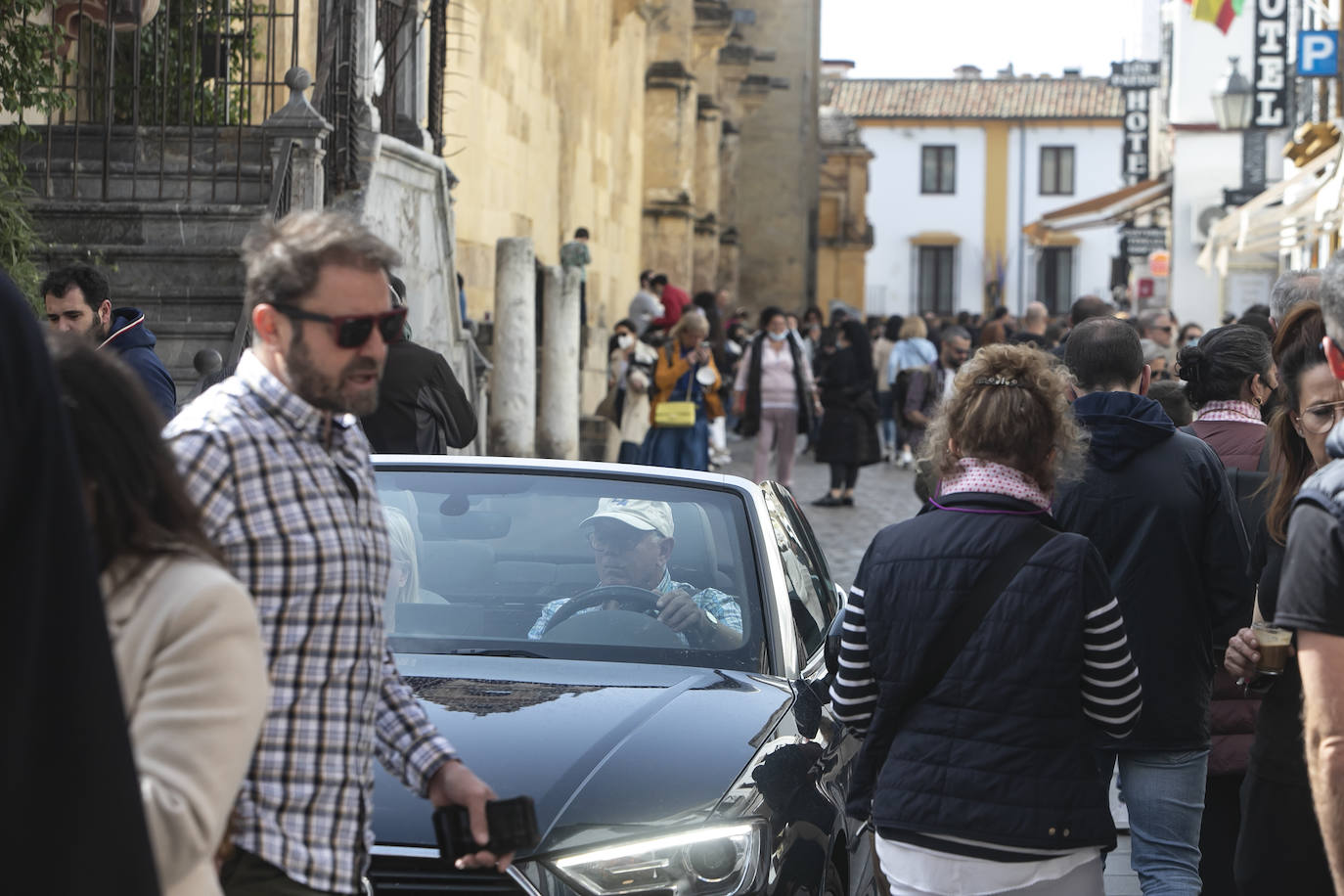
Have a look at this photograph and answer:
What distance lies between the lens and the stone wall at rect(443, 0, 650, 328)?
18.4m

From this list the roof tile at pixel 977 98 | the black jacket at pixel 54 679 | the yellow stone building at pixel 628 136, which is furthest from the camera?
the roof tile at pixel 977 98

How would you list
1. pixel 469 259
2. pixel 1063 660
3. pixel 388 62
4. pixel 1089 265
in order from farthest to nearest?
1. pixel 1089 265
2. pixel 469 259
3. pixel 388 62
4. pixel 1063 660

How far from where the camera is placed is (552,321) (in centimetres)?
1686

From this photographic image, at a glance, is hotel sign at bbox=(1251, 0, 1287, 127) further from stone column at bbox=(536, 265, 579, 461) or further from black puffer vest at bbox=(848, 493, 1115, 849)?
black puffer vest at bbox=(848, 493, 1115, 849)

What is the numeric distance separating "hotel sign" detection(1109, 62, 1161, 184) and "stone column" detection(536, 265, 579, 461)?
32.6m

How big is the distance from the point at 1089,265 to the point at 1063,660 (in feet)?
255

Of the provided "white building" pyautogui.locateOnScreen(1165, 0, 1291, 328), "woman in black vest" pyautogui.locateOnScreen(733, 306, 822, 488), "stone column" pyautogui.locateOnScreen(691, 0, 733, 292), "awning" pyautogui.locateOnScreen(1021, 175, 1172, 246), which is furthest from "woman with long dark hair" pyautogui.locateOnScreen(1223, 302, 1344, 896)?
"white building" pyautogui.locateOnScreen(1165, 0, 1291, 328)

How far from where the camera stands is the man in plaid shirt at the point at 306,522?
8.29 ft

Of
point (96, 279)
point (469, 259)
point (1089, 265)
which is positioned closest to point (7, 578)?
point (96, 279)

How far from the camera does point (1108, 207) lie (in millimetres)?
37812

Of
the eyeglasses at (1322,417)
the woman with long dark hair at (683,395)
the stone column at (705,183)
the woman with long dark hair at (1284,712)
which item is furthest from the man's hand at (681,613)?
the stone column at (705,183)

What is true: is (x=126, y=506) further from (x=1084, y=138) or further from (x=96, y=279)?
(x=1084, y=138)

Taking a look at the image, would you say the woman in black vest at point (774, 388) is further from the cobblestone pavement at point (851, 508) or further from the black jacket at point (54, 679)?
the black jacket at point (54, 679)

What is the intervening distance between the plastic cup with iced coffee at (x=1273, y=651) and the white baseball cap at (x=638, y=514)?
1883 mm
